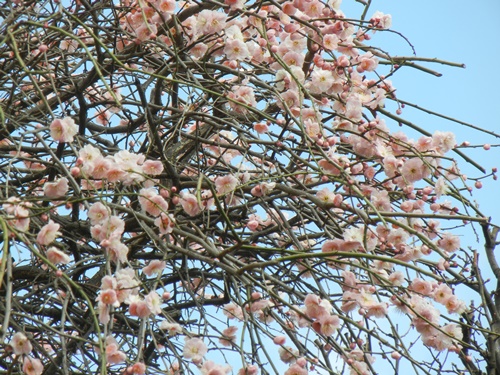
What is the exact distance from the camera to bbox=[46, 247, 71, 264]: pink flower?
225cm

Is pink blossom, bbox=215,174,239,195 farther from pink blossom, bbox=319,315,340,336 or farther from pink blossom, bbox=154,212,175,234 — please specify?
Result: pink blossom, bbox=319,315,340,336

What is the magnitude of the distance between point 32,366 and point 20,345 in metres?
0.10

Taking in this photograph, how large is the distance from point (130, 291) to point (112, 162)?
1.55 ft

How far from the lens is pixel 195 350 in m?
2.32

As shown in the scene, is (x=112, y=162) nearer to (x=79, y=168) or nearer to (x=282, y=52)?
(x=79, y=168)

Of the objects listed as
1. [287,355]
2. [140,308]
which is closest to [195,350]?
[140,308]

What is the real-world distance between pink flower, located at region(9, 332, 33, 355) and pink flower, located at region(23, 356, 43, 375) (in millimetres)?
59

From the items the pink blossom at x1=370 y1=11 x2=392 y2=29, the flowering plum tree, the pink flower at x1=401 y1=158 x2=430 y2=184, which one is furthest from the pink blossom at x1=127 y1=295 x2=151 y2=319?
the pink blossom at x1=370 y1=11 x2=392 y2=29

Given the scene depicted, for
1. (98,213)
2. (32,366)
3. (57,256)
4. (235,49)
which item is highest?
(235,49)

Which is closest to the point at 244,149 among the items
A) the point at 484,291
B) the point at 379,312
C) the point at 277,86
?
the point at 277,86

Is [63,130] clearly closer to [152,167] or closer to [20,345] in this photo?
[152,167]

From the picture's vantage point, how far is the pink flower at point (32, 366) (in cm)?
228

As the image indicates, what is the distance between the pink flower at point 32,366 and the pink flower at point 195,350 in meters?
0.43

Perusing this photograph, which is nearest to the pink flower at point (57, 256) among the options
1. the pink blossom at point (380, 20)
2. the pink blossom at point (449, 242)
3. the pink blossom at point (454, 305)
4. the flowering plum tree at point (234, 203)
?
the flowering plum tree at point (234, 203)
